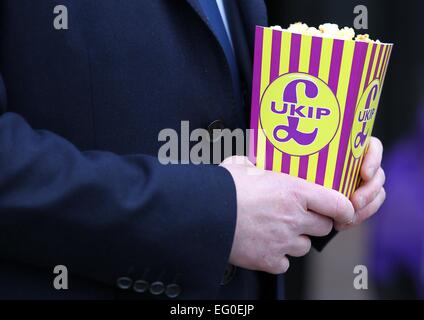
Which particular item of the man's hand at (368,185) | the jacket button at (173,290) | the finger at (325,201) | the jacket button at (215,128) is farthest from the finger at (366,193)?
the jacket button at (173,290)

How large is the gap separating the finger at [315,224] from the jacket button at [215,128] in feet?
0.83

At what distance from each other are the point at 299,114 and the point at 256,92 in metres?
0.10

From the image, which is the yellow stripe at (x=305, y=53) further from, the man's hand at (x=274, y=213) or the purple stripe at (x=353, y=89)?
the man's hand at (x=274, y=213)

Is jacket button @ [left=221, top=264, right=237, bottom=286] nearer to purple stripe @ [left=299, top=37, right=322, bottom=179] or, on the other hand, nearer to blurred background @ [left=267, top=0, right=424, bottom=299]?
purple stripe @ [left=299, top=37, right=322, bottom=179]

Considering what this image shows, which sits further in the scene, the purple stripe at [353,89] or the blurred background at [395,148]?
the blurred background at [395,148]

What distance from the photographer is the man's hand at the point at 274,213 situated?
1095 millimetres

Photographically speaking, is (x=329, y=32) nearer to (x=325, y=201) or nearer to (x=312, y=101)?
(x=312, y=101)

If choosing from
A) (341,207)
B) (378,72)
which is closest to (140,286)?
(341,207)

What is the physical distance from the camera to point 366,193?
49.4 inches

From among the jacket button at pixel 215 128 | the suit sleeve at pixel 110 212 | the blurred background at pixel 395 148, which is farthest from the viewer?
the blurred background at pixel 395 148

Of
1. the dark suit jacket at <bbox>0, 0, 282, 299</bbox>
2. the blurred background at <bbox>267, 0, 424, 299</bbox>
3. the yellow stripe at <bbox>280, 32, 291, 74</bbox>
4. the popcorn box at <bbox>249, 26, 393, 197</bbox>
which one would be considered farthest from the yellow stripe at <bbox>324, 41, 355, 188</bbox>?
the blurred background at <bbox>267, 0, 424, 299</bbox>

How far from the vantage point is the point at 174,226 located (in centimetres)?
106

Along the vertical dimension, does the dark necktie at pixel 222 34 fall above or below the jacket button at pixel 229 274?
above

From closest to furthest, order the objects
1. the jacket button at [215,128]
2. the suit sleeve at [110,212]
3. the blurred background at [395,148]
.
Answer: the suit sleeve at [110,212], the jacket button at [215,128], the blurred background at [395,148]
